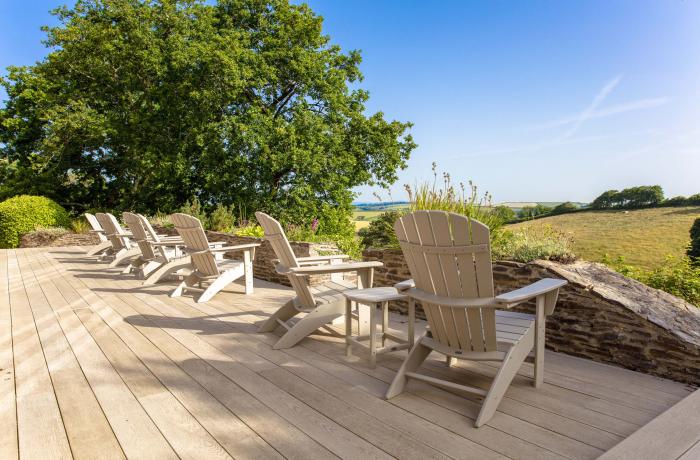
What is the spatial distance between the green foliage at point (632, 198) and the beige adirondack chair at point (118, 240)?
29.1 feet

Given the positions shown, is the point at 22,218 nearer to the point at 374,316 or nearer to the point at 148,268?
the point at 148,268

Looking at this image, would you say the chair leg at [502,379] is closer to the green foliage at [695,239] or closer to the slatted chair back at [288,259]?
the slatted chair back at [288,259]

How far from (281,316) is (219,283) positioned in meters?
1.65

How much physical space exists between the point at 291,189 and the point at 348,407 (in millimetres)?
11747

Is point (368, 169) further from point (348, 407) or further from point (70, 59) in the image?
point (348, 407)

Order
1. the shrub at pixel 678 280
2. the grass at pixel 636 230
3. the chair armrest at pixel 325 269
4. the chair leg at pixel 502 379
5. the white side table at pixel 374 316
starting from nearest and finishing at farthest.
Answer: the chair leg at pixel 502 379
the white side table at pixel 374 316
the chair armrest at pixel 325 269
the shrub at pixel 678 280
the grass at pixel 636 230

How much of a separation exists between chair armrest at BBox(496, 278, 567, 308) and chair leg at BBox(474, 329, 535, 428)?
240 millimetres

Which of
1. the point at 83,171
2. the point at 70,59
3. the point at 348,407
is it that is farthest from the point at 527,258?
→ the point at 83,171

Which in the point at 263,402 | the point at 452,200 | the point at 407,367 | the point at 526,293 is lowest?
the point at 263,402

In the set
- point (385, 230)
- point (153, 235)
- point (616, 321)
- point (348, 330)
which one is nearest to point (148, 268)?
point (153, 235)

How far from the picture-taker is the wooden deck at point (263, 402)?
183cm

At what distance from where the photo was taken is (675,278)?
3.79 metres

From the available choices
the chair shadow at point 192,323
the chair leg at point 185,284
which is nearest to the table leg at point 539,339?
the chair shadow at point 192,323

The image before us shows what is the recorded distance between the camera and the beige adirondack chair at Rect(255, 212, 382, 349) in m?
3.14
